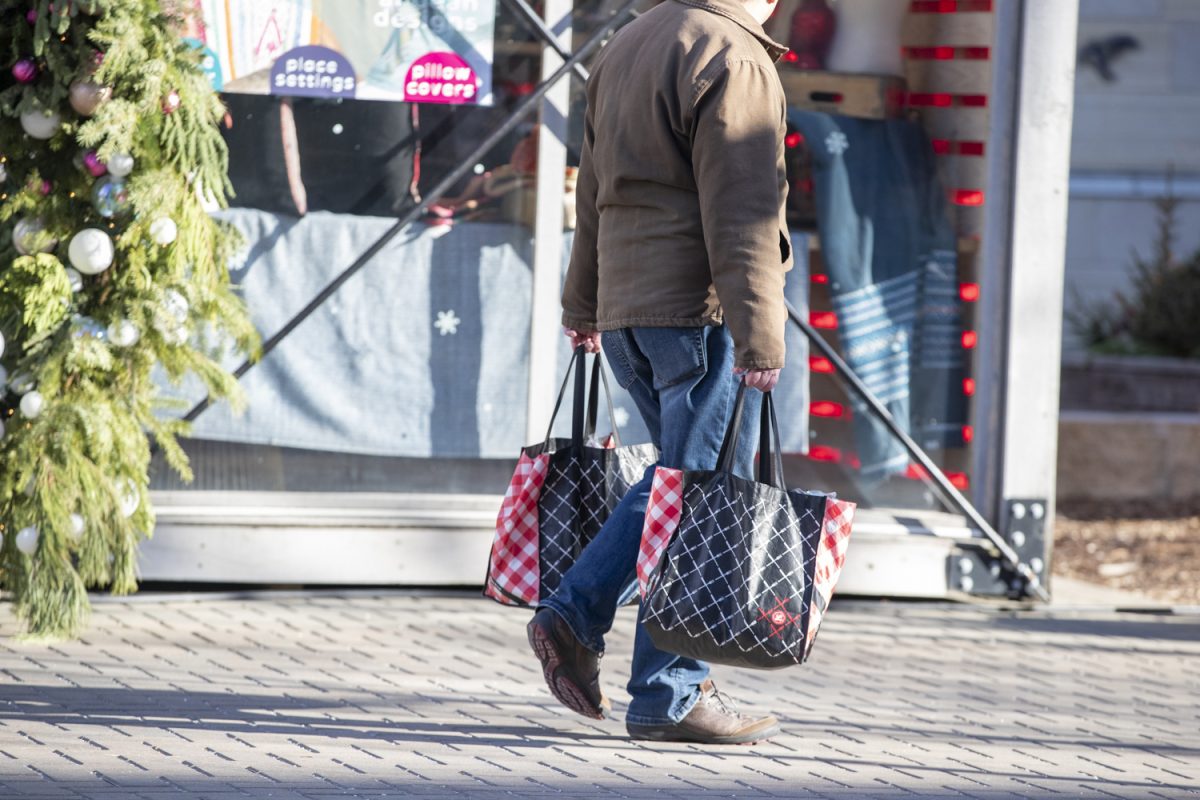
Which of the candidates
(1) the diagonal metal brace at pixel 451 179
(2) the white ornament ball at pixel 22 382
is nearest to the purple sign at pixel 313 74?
(1) the diagonal metal brace at pixel 451 179

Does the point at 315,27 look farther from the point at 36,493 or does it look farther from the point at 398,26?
the point at 36,493

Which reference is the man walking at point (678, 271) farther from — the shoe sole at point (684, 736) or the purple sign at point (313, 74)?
the purple sign at point (313, 74)

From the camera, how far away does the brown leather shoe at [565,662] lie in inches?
155

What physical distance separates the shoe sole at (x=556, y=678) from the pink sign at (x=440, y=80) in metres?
2.37

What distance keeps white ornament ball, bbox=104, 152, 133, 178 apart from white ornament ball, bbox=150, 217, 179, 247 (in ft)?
0.53

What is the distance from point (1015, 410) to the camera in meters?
5.99

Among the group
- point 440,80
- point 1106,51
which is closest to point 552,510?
point 440,80

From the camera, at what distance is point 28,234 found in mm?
4652

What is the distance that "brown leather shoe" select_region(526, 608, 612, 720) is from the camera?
13.0 ft

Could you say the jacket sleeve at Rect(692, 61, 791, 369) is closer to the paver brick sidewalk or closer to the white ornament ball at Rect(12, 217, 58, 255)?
the paver brick sidewalk

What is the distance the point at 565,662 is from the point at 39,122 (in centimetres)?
209

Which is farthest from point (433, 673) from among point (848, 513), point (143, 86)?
point (143, 86)

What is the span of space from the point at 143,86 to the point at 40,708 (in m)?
1.67

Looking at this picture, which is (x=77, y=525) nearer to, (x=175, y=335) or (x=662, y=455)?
(x=175, y=335)
